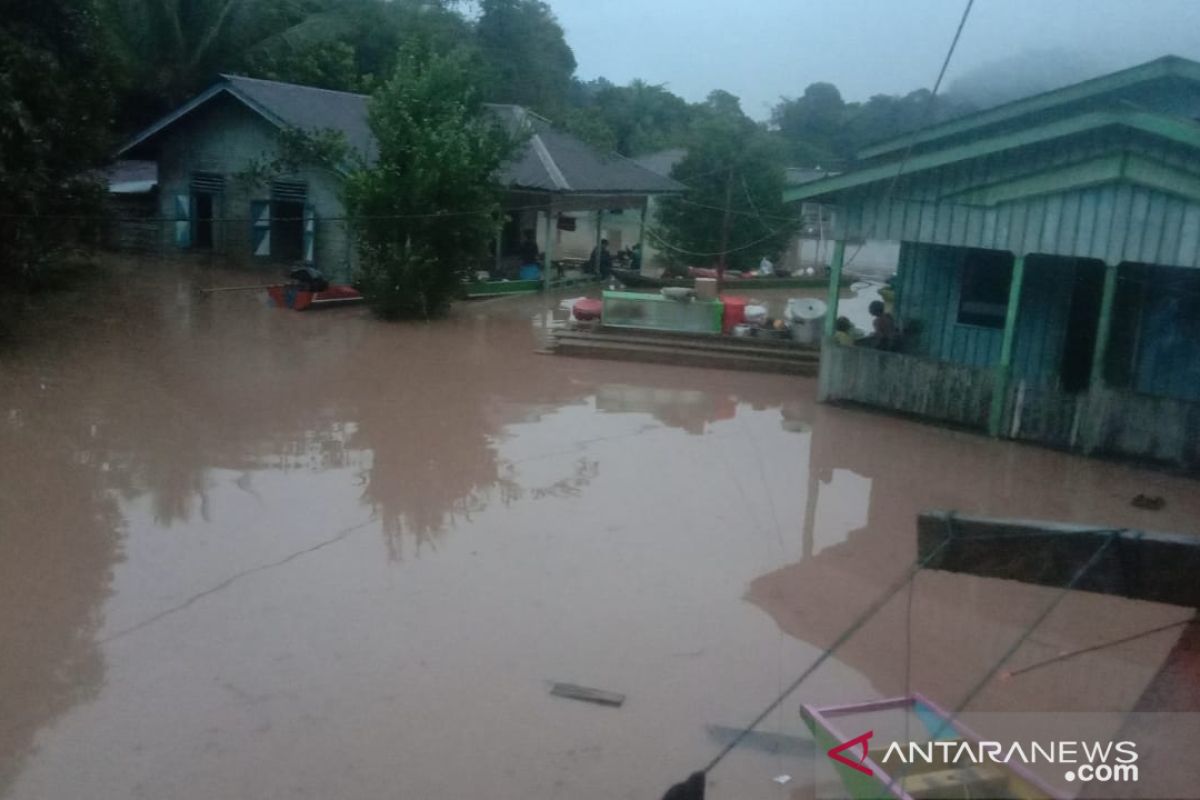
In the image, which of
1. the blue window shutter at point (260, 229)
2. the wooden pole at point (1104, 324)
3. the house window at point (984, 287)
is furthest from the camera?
the blue window shutter at point (260, 229)

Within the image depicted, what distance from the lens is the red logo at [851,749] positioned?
15.1 feet

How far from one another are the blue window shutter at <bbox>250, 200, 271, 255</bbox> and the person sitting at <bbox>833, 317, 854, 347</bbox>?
1426 cm

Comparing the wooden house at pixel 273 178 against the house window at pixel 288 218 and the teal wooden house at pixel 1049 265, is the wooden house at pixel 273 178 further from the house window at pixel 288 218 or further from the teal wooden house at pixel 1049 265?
the teal wooden house at pixel 1049 265

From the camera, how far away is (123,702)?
6.46 metres

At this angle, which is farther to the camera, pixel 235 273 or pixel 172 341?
pixel 235 273

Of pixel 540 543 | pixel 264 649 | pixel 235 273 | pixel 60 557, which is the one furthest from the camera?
pixel 235 273

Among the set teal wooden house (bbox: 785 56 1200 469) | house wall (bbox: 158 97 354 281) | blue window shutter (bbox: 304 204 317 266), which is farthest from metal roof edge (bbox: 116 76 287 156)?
teal wooden house (bbox: 785 56 1200 469)

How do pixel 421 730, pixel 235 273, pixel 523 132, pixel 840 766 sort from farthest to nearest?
1. pixel 235 273
2. pixel 523 132
3. pixel 421 730
4. pixel 840 766

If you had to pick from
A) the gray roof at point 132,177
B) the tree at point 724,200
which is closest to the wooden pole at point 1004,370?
the tree at point 724,200

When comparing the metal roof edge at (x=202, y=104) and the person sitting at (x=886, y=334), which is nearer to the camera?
the person sitting at (x=886, y=334)

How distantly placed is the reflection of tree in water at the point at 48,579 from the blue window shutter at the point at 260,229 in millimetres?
14341

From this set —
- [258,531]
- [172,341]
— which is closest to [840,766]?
[258,531]

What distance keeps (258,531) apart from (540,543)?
7.84 ft

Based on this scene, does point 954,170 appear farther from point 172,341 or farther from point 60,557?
point 172,341
